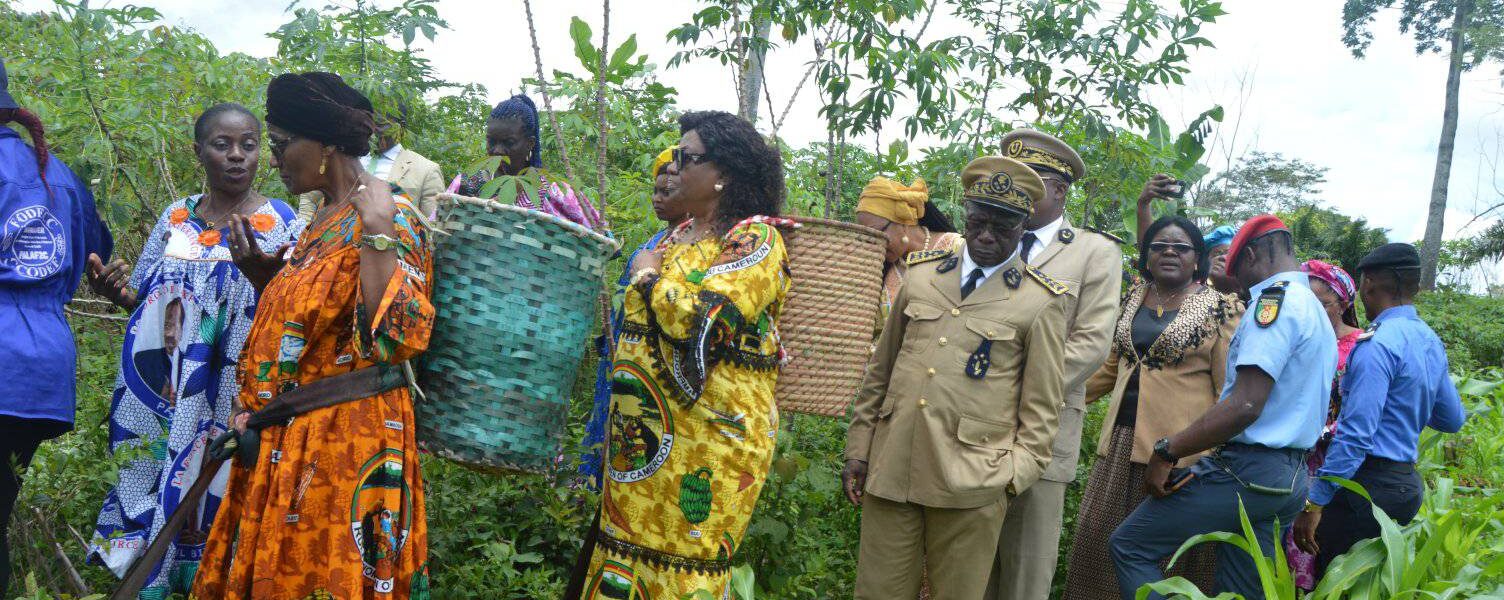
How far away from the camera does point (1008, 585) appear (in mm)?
3828

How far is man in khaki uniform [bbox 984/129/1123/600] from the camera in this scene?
12.2ft

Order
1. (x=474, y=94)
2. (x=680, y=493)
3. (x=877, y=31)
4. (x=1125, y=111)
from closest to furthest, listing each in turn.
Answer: (x=680, y=493)
(x=877, y=31)
(x=1125, y=111)
(x=474, y=94)

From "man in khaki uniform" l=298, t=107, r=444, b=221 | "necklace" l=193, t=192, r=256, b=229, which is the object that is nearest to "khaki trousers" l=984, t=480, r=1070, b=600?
"man in khaki uniform" l=298, t=107, r=444, b=221

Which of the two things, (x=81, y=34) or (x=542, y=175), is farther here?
(x=81, y=34)

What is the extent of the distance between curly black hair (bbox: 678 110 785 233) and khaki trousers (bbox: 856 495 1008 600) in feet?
3.48

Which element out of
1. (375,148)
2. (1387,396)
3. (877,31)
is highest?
(877,31)

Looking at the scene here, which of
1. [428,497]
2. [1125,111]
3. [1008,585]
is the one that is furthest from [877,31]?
[428,497]

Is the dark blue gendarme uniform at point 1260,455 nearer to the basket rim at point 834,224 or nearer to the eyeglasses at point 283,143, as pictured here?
the basket rim at point 834,224

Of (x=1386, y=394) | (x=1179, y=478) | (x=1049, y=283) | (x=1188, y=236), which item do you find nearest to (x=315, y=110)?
(x=1049, y=283)

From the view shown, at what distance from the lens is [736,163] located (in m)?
3.14

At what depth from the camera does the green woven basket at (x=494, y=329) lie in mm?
2664

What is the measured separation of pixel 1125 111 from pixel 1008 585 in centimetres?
289

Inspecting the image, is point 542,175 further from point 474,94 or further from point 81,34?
point 474,94

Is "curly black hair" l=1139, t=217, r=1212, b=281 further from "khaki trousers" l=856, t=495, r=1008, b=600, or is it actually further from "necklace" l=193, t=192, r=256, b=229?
"necklace" l=193, t=192, r=256, b=229
